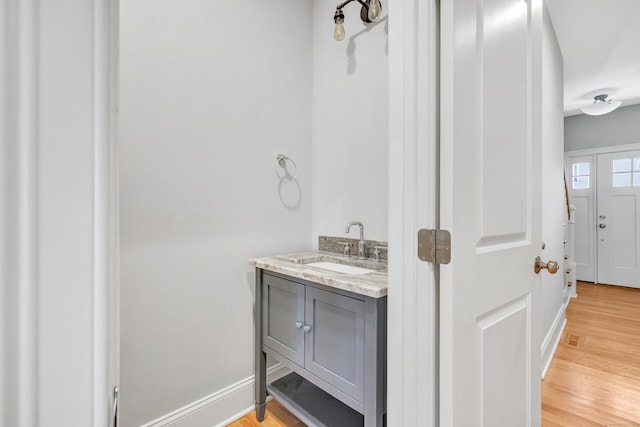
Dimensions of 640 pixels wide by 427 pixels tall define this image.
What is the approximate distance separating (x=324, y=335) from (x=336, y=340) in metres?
0.07

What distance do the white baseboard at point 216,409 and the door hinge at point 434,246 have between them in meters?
1.42

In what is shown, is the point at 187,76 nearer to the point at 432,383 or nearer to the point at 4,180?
the point at 4,180

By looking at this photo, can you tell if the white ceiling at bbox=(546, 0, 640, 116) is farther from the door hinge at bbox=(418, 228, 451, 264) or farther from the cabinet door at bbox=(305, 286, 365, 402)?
the cabinet door at bbox=(305, 286, 365, 402)

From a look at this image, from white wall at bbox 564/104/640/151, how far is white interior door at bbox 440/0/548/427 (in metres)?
4.56

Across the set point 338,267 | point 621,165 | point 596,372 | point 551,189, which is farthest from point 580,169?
point 338,267

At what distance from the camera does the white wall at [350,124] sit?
5.96 feet

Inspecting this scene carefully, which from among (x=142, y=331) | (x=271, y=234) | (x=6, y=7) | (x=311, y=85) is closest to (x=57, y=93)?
(x=6, y=7)

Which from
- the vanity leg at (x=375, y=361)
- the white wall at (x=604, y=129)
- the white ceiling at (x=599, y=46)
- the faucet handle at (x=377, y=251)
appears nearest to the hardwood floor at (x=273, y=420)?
the vanity leg at (x=375, y=361)

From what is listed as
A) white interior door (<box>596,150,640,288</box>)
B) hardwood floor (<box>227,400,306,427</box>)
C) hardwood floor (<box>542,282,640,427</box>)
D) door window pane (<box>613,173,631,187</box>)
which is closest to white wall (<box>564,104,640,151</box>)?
white interior door (<box>596,150,640,288</box>)

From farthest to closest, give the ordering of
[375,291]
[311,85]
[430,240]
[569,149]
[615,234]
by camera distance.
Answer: [569,149], [615,234], [311,85], [375,291], [430,240]

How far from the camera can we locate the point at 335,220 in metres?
2.05

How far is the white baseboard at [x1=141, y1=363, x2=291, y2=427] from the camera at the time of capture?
58.2 inches

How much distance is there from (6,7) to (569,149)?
244 inches

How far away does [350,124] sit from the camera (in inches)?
77.5
